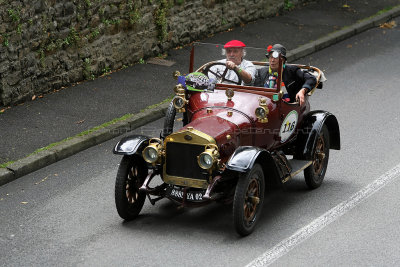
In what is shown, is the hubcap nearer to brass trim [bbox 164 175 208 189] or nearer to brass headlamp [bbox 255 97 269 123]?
brass trim [bbox 164 175 208 189]

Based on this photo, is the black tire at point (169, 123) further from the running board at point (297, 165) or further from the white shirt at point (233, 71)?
the running board at point (297, 165)

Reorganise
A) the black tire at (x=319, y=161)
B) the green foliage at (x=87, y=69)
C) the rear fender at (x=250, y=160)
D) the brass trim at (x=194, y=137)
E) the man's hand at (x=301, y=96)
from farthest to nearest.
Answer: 1. the green foliage at (x=87, y=69)
2. the black tire at (x=319, y=161)
3. the man's hand at (x=301, y=96)
4. the brass trim at (x=194, y=137)
5. the rear fender at (x=250, y=160)

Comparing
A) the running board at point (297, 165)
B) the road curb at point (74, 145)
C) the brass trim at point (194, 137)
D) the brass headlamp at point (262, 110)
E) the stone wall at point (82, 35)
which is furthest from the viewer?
the stone wall at point (82, 35)

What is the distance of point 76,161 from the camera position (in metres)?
10.2

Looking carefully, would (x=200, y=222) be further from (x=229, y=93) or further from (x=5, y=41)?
(x=5, y=41)

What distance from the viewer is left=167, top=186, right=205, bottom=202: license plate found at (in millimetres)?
7731

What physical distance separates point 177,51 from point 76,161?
529cm

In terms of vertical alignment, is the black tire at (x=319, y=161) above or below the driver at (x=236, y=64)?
below

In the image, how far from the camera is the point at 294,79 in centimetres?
923

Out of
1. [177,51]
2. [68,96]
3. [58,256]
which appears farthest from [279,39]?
[58,256]

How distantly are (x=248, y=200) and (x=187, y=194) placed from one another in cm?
62

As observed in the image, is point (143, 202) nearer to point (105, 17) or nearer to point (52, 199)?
point (52, 199)

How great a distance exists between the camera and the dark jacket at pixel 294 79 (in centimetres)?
904

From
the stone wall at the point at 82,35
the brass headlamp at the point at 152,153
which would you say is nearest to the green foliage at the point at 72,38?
the stone wall at the point at 82,35
